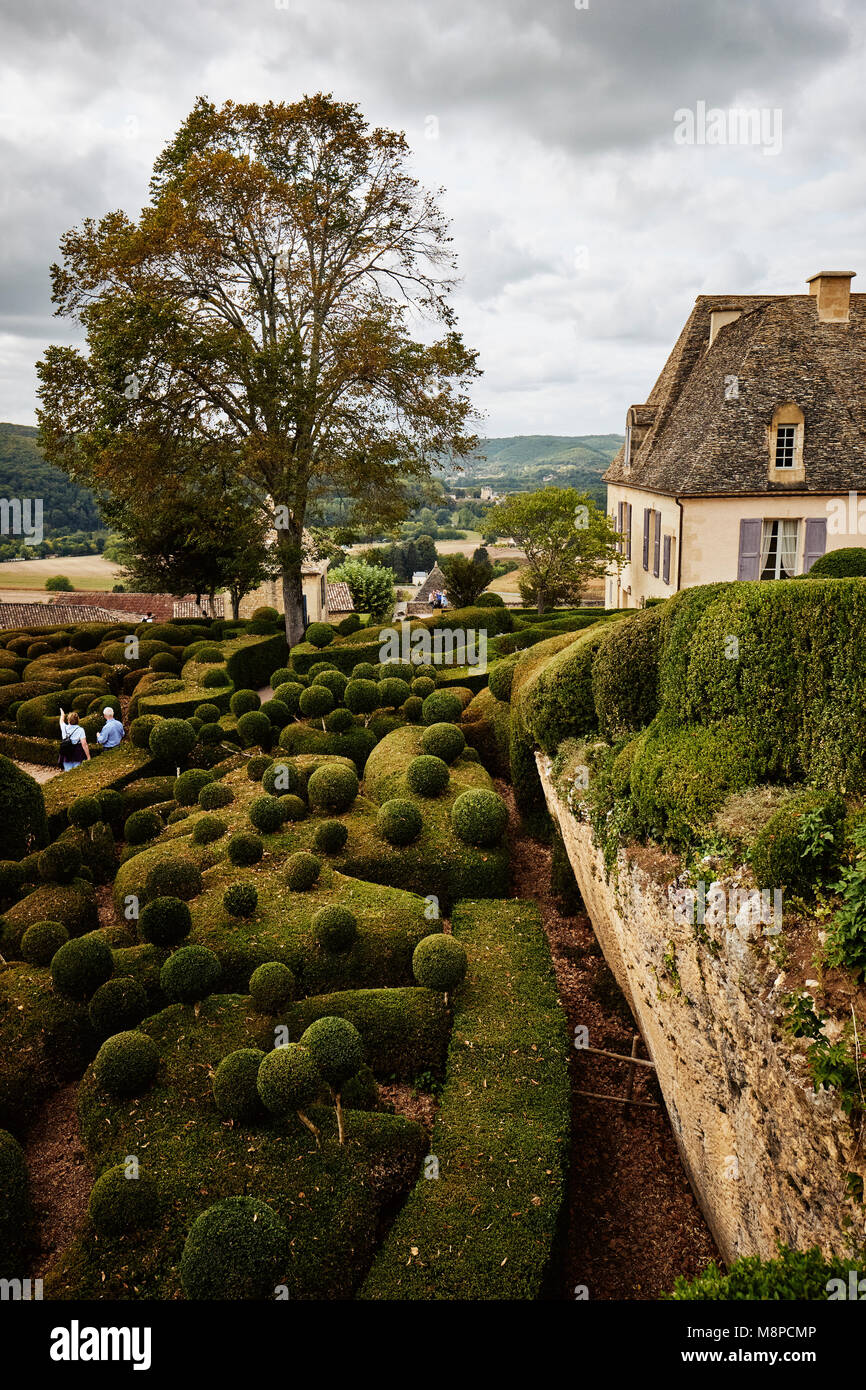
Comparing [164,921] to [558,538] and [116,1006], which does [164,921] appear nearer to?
[116,1006]

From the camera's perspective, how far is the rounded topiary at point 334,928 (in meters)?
11.3

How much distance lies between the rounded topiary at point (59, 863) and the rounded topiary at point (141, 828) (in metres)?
2.13

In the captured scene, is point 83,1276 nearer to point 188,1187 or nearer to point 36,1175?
point 188,1187

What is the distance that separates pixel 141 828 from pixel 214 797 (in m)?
1.45

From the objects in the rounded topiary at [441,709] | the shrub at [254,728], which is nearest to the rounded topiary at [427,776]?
the rounded topiary at [441,709]

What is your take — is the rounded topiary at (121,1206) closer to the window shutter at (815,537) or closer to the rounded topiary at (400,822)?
the rounded topiary at (400,822)

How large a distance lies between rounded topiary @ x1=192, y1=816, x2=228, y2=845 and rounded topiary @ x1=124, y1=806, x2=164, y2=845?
1.54m

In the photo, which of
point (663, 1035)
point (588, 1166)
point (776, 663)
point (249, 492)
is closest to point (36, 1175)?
point (588, 1166)

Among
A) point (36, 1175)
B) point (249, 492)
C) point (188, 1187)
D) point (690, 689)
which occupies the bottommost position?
point (36, 1175)

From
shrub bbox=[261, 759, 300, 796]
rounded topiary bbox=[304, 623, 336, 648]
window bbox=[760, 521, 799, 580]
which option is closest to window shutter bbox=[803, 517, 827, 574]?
window bbox=[760, 521, 799, 580]

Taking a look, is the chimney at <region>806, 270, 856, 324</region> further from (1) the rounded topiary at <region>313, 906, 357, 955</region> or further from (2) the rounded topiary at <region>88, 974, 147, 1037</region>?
(2) the rounded topiary at <region>88, 974, 147, 1037</region>

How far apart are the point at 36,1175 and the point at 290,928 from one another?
413 centimetres

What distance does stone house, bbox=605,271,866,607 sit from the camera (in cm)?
2573
